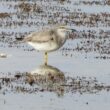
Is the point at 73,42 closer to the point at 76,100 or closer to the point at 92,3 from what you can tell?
the point at 76,100

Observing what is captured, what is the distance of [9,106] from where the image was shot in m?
12.2

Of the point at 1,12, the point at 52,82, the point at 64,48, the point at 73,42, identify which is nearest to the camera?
the point at 52,82

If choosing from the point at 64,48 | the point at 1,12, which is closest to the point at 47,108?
the point at 64,48

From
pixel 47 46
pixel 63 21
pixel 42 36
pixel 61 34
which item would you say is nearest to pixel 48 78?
pixel 47 46

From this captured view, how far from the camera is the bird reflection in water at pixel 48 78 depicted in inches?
539

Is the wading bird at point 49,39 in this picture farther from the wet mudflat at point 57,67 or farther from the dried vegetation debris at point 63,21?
the dried vegetation debris at point 63,21

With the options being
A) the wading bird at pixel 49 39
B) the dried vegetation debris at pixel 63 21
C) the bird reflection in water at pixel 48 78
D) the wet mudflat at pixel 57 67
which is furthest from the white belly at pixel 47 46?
the dried vegetation debris at pixel 63 21

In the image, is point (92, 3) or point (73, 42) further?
point (92, 3)

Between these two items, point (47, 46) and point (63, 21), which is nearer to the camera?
point (47, 46)

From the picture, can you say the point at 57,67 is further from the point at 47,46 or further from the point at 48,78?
the point at 48,78

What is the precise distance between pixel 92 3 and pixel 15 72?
1711 cm

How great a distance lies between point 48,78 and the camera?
1455 cm

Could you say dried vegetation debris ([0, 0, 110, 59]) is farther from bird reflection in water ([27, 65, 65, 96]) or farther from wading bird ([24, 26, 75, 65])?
bird reflection in water ([27, 65, 65, 96])

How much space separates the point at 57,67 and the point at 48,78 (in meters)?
1.43
